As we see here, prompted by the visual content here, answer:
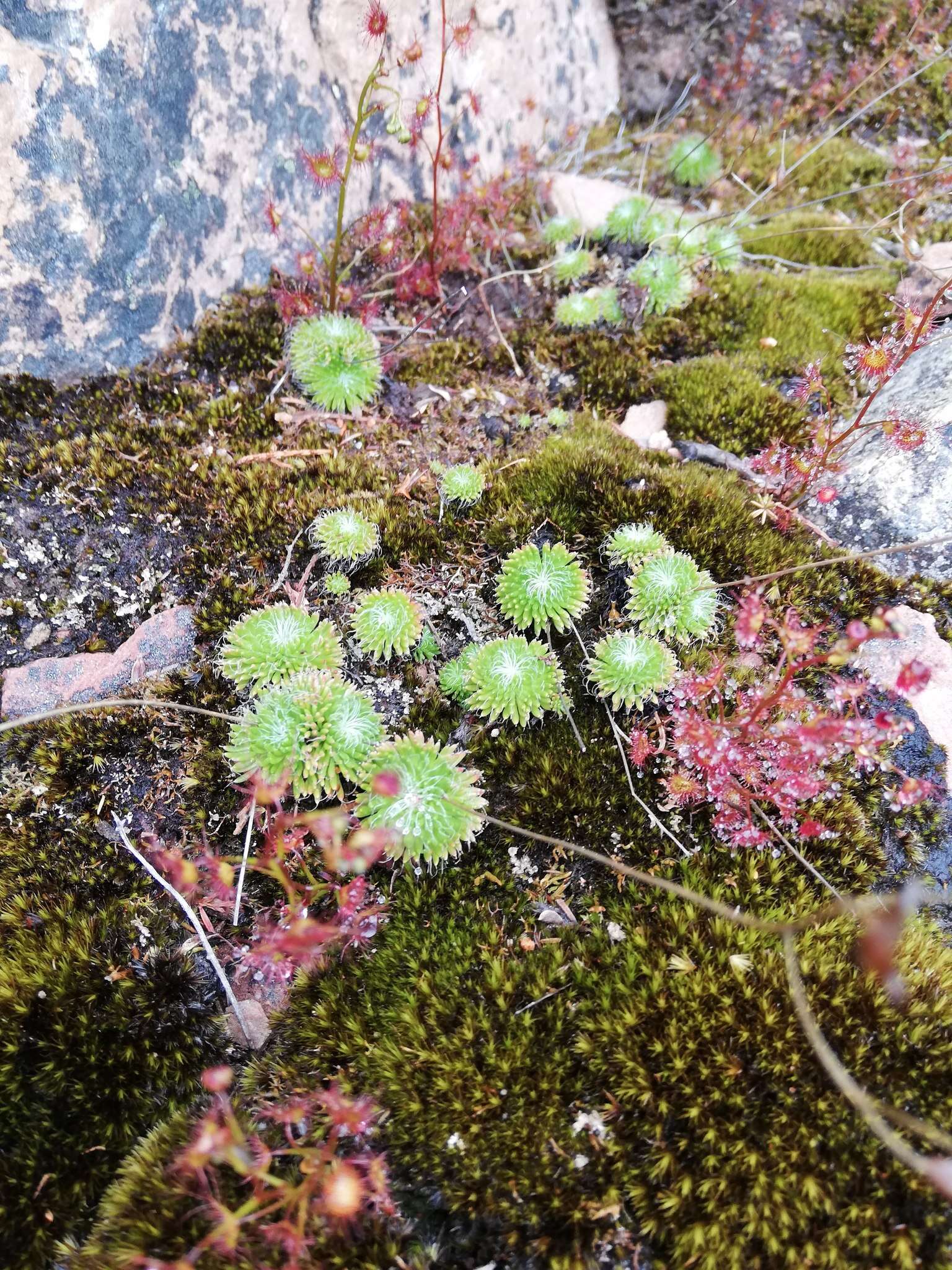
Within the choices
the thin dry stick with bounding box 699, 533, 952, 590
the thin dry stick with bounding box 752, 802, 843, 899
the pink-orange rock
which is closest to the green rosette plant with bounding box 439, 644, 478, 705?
the thin dry stick with bounding box 699, 533, 952, 590

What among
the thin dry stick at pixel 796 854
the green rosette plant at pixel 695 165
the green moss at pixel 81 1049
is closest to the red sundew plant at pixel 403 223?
the green rosette plant at pixel 695 165

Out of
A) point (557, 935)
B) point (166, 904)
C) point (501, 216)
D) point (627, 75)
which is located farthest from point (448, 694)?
point (627, 75)

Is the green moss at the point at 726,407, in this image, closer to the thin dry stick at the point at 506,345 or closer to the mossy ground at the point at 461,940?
the mossy ground at the point at 461,940

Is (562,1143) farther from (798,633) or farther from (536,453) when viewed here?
(536,453)

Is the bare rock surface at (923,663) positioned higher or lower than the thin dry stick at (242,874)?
higher

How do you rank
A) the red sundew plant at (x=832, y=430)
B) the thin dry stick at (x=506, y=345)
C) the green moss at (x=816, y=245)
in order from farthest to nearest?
the green moss at (x=816, y=245) < the thin dry stick at (x=506, y=345) < the red sundew plant at (x=832, y=430)

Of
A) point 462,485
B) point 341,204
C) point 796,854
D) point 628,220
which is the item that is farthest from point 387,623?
point 628,220
